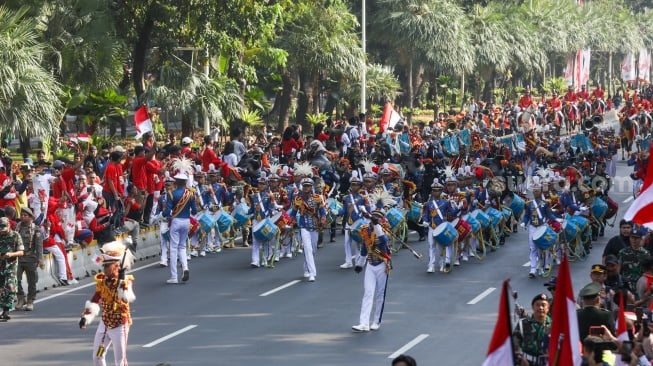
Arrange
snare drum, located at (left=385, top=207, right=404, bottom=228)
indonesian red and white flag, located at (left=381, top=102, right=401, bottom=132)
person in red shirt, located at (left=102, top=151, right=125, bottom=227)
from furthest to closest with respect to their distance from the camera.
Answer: indonesian red and white flag, located at (left=381, top=102, right=401, bottom=132), snare drum, located at (left=385, top=207, right=404, bottom=228), person in red shirt, located at (left=102, top=151, right=125, bottom=227)

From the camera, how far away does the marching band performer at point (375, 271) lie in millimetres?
20062

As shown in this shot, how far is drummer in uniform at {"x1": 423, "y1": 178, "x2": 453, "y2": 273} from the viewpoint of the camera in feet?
83.5

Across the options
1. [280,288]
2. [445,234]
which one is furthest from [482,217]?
[280,288]

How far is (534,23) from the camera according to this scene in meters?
78.3

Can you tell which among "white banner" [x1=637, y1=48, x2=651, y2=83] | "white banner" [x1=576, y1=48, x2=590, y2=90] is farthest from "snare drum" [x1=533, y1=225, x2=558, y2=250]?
"white banner" [x1=637, y1=48, x2=651, y2=83]

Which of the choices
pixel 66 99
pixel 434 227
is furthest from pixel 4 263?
pixel 66 99

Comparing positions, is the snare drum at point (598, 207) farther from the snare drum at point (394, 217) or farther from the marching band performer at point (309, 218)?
the marching band performer at point (309, 218)

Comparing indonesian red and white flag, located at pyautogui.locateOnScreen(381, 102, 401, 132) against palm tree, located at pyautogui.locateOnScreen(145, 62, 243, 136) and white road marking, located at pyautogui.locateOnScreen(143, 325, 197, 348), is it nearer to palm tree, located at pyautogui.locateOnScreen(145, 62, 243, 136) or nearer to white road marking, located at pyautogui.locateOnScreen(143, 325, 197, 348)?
palm tree, located at pyautogui.locateOnScreen(145, 62, 243, 136)

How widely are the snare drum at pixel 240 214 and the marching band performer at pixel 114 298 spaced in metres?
11.8

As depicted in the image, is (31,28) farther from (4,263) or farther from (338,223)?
(4,263)

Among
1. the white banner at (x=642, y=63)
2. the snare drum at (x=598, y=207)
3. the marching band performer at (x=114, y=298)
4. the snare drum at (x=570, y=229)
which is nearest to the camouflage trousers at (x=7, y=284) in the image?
the marching band performer at (x=114, y=298)

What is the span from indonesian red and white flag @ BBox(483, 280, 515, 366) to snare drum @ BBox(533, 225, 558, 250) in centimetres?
1382

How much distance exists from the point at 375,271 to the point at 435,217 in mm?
5410

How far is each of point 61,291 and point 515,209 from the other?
425 inches
